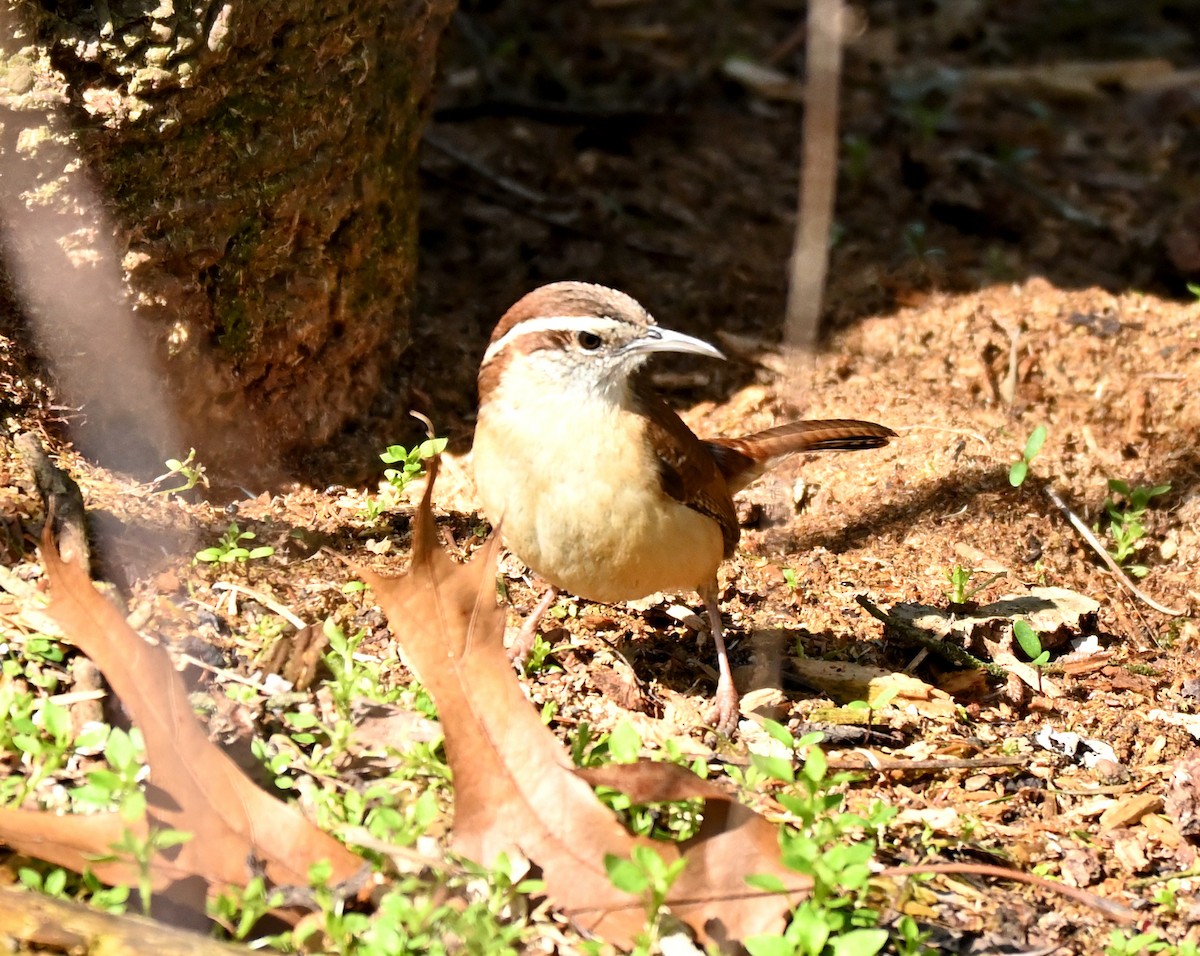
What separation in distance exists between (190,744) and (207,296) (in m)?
2.22

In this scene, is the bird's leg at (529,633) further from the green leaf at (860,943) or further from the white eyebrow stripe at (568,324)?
the green leaf at (860,943)

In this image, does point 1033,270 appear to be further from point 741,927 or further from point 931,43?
point 741,927

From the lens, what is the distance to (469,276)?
7.50 m

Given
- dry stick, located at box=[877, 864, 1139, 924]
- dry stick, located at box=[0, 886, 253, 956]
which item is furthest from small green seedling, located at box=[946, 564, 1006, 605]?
dry stick, located at box=[0, 886, 253, 956]

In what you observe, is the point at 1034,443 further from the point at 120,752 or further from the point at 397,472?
the point at 120,752

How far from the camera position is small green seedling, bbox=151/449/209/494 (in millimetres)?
5043

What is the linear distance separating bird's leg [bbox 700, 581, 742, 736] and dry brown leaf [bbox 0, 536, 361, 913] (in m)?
1.66

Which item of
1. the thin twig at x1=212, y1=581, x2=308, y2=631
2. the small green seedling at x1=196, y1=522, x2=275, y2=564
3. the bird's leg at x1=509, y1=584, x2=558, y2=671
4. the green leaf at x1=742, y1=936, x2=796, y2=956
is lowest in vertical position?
the green leaf at x1=742, y1=936, x2=796, y2=956

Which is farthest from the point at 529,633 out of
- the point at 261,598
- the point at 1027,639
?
the point at 1027,639

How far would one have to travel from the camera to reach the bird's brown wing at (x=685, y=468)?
4734 mm

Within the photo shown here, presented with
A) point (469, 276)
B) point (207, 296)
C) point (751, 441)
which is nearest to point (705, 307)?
point (469, 276)

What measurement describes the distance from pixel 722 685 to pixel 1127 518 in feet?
7.45

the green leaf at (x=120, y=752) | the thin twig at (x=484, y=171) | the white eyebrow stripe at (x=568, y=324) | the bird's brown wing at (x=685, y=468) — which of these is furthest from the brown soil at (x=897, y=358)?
the white eyebrow stripe at (x=568, y=324)

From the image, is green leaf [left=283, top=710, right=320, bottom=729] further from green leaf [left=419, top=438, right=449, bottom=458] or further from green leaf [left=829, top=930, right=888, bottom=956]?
green leaf [left=829, top=930, right=888, bottom=956]
